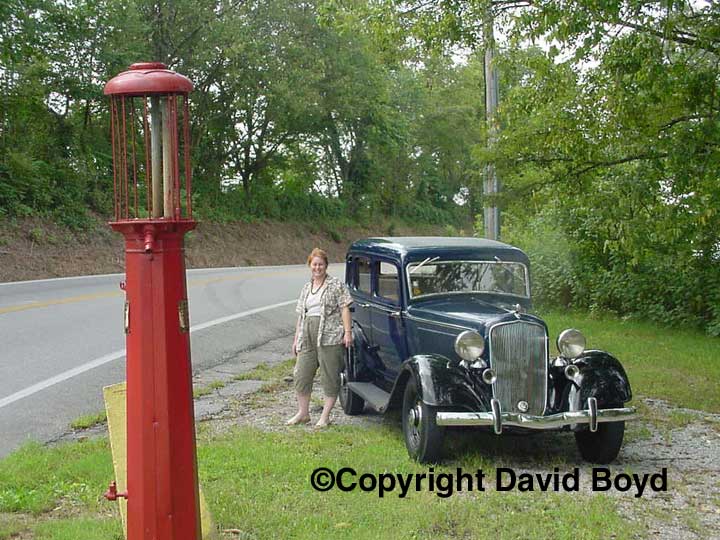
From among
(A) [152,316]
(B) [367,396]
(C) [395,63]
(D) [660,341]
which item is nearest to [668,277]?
(D) [660,341]

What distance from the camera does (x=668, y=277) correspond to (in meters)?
15.3

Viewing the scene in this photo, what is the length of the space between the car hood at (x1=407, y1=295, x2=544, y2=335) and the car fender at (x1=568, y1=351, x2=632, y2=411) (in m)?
0.54

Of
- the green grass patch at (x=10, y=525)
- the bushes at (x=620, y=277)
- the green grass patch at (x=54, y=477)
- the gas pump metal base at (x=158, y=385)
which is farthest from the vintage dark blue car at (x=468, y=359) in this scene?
the bushes at (x=620, y=277)

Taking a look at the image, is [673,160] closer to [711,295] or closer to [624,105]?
[624,105]

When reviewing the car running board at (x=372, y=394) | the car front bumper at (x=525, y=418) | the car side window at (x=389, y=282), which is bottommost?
the car running board at (x=372, y=394)

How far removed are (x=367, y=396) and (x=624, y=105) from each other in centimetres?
402

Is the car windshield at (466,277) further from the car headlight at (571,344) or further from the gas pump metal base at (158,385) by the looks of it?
the gas pump metal base at (158,385)

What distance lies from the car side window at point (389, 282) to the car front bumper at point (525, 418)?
1839 millimetres

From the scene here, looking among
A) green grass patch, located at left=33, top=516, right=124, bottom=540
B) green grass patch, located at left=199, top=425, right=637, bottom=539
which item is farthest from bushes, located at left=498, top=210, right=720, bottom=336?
green grass patch, located at left=33, top=516, right=124, bottom=540

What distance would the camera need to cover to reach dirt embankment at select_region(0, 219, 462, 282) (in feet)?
75.2

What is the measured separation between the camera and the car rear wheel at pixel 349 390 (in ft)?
28.0

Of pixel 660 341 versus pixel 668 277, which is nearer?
pixel 660 341

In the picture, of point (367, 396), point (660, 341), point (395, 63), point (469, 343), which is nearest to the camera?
point (469, 343)

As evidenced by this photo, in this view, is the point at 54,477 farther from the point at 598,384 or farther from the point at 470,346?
the point at 598,384
